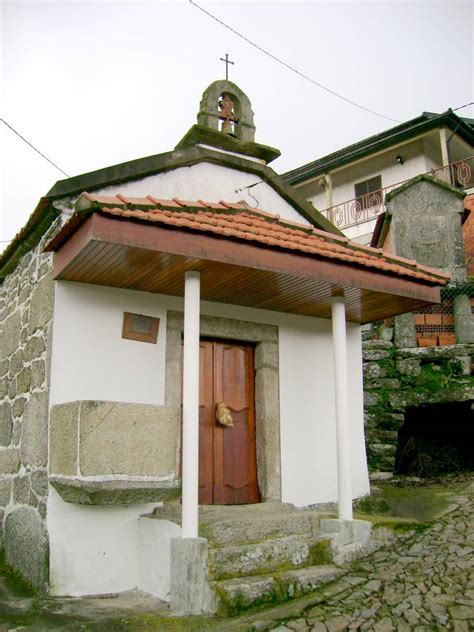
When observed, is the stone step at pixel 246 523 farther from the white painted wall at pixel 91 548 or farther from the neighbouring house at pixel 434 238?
the neighbouring house at pixel 434 238

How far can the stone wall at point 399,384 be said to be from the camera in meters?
8.26

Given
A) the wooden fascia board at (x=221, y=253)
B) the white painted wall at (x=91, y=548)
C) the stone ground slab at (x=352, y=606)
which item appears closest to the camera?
the stone ground slab at (x=352, y=606)

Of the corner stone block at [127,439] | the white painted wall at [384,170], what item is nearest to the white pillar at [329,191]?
the white painted wall at [384,170]

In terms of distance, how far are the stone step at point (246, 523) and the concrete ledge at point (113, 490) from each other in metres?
0.26

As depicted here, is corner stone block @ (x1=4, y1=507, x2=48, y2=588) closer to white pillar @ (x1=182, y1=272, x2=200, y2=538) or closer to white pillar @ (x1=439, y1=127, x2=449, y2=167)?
white pillar @ (x1=182, y1=272, x2=200, y2=538)

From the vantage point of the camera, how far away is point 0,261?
6.36 metres

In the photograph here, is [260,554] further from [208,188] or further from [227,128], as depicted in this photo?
[227,128]

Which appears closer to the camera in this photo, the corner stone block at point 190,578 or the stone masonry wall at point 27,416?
the corner stone block at point 190,578

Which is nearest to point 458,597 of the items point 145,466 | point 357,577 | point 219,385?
point 357,577

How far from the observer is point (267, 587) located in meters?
4.14

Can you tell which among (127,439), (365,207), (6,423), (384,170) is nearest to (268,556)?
(127,439)

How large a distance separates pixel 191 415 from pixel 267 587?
1.29 meters

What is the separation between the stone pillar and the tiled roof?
325 centimetres

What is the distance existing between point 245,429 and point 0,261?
3.13 metres
